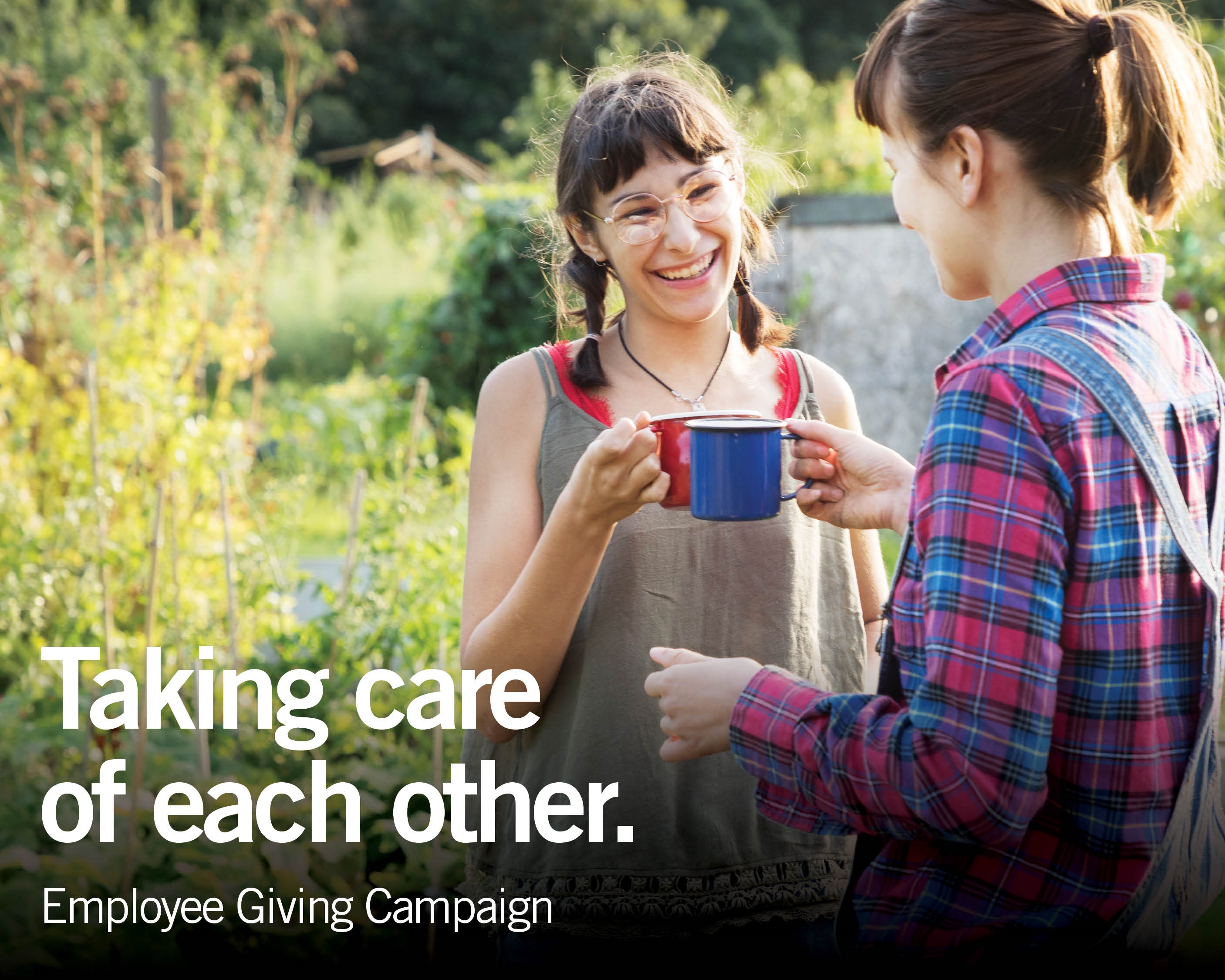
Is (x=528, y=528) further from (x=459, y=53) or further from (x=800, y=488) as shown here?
(x=459, y=53)

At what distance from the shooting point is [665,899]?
1.47m

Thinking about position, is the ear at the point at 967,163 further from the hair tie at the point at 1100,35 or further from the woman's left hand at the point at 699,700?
the woman's left hand at the point at 699,700

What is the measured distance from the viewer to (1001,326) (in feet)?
3.45

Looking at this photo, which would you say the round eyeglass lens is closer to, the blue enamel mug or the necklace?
the necklace

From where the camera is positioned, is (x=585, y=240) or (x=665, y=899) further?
(x=585, y=240)

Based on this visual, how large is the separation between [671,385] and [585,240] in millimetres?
245

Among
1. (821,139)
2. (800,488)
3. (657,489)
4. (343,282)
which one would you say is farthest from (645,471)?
(343,282)

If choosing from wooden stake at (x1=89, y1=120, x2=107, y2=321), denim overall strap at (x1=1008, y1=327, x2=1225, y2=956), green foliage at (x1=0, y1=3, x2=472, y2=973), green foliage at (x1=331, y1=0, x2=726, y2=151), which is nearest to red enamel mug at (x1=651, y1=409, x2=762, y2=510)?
denim overall strap at (x1=1008, y1=327, x2=1225, y2=956)

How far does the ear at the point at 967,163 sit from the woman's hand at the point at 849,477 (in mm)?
381

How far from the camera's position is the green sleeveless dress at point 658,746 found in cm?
148

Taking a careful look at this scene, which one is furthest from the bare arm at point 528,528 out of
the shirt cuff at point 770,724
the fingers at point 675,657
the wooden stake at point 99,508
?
the wooden stake at point 99,508

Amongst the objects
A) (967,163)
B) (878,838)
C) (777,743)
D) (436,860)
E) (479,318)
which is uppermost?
(479,318)

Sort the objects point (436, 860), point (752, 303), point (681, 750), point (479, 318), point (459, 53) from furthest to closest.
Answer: point (459, 53)
point (479, 318)
point (436, 860)
point (752, 303)
point (681, 750)

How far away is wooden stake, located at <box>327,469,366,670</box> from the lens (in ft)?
8.93
